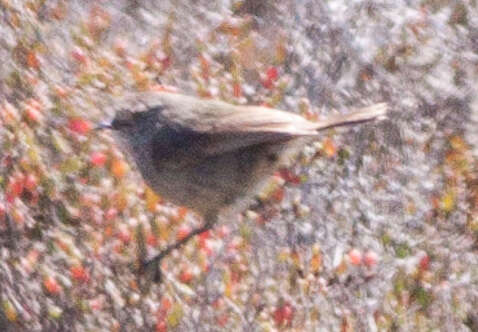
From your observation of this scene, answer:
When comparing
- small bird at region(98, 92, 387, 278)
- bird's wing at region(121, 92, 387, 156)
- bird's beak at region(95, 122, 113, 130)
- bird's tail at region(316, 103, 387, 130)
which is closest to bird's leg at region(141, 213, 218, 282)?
small bird at region(98, 92, 387, 278)

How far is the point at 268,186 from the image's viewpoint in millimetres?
5898

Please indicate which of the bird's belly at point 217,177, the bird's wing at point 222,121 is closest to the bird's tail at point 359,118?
the bird's wing at point 222,121

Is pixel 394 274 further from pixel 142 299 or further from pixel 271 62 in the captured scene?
pixel 142 299

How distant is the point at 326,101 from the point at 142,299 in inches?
92.0

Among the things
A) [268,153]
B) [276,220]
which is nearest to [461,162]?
[276,220]

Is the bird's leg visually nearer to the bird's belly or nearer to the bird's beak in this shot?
the bird's belly

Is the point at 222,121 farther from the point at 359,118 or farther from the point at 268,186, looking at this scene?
the point at 359,118

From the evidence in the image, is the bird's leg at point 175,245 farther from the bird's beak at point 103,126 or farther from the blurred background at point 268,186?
the bird's beak at point 103,126

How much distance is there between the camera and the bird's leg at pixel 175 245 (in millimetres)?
5035

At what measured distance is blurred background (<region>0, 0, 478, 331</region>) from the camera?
500cm

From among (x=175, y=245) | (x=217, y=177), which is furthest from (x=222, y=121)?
(x=175, y=245)

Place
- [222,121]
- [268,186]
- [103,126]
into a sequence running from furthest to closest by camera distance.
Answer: [268,186]
[222,121]
[103,126]

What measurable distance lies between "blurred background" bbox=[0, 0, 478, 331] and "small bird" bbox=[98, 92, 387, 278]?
0.46 ft

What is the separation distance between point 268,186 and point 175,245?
0.82 metres
